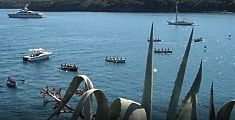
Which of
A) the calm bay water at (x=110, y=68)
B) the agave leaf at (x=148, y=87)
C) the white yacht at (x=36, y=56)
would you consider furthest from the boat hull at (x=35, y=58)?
the agave leaf at (x=148, y=87)

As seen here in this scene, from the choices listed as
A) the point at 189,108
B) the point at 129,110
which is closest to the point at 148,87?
the point at 129,110

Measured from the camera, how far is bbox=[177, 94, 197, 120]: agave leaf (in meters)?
9.65

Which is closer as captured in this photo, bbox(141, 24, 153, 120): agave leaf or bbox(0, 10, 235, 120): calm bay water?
bbox(141, 24, 153, 120): agave leaf

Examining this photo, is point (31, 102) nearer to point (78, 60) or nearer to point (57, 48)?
point (78, 60)

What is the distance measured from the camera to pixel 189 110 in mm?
9703

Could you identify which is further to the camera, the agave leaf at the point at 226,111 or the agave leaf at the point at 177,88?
the agave leaf at the point at 226,111

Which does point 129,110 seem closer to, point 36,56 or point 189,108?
point 189,108

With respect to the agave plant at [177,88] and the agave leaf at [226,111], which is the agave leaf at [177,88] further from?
the agave leaf at [226,111]

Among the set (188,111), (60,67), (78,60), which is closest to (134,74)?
(60,67)

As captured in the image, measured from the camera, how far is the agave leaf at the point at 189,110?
380 inches

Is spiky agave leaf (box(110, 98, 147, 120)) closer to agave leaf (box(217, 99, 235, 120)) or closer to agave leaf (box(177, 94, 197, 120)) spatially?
agave leaf (box(177, 94, 197, 120))

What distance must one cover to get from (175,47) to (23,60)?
4704cm

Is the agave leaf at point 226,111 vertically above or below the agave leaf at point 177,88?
below

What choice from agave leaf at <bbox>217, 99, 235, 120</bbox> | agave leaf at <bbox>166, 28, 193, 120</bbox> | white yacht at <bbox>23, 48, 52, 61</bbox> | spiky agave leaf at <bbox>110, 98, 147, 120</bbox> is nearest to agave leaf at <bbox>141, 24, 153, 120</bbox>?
spiky agave leaf at <bbox>110, 98, 147, 120</bbox>
